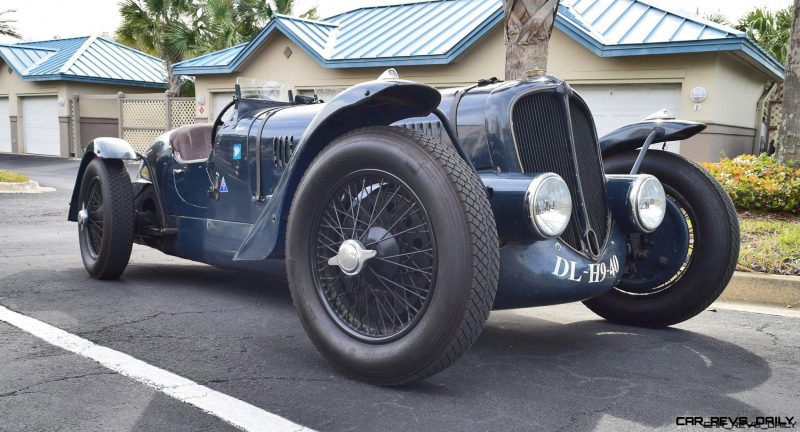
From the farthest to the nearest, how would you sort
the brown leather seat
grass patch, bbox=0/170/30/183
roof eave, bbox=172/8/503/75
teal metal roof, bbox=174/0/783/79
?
1. roof eave, bbox=172/8/503/75
2. grass patch, bbox=0/170/30/183
3. teal metal roof, bbox=174/0/783/79
4. the brown leather seat

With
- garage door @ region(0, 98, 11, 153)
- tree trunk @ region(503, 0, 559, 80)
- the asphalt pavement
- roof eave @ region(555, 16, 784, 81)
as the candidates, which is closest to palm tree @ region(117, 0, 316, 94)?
garage door @ region(0, 98, 11, 153)

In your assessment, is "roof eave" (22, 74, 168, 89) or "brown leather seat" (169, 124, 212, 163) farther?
"roof eave" (22, 74, 168, 89)

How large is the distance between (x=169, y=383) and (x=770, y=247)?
199 inches

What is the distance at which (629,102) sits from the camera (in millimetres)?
13289

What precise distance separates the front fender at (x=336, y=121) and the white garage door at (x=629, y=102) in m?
10.5

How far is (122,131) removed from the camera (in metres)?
23.3

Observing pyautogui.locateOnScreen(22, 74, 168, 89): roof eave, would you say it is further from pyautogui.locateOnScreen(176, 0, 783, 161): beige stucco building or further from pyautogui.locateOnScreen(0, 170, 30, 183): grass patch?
pyautogui.locateOnScreen(0, 170, 30, 183): grass patch

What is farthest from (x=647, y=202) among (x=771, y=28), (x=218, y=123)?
(x=771, y=28)

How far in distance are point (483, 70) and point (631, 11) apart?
317 centimetres

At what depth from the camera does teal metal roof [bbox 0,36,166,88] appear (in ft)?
80.0

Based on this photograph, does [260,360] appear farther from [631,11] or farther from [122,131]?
[122,131]

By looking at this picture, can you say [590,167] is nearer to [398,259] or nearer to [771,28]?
[398,259]

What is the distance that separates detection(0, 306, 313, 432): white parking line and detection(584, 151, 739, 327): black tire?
229 cm

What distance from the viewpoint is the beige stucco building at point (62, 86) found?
80.4 ft
